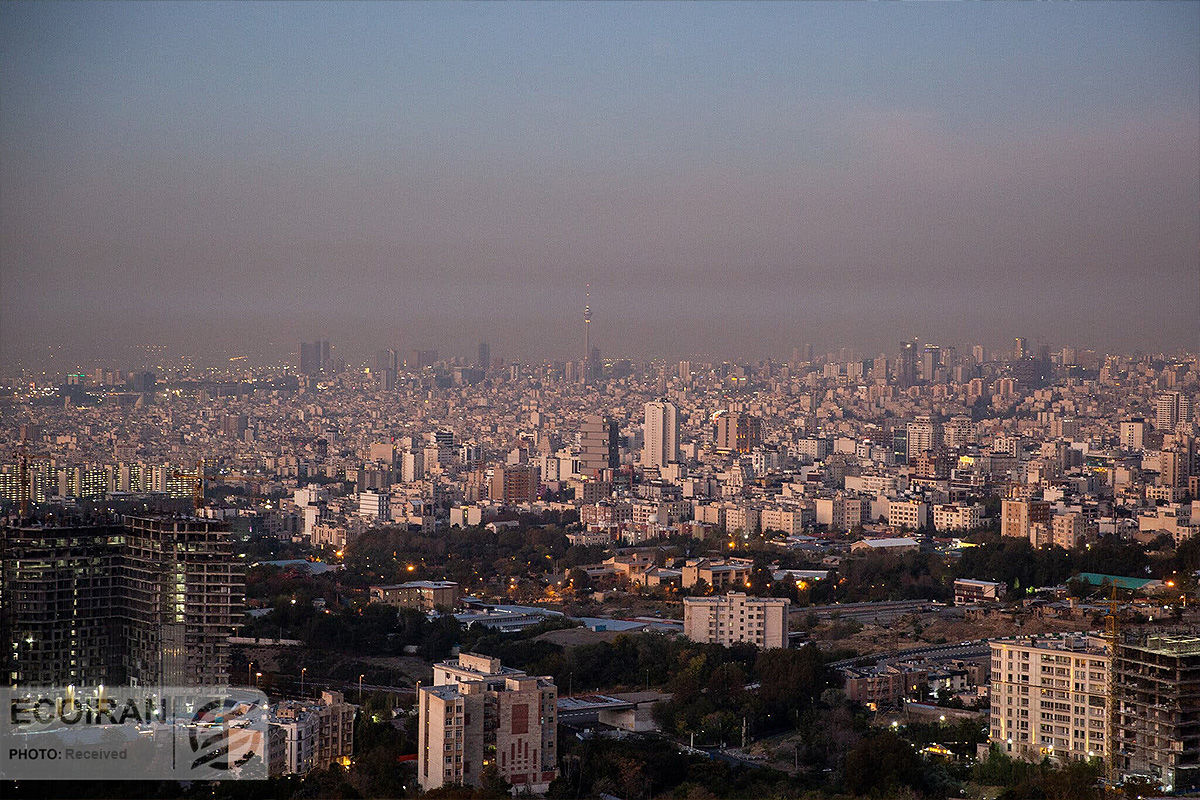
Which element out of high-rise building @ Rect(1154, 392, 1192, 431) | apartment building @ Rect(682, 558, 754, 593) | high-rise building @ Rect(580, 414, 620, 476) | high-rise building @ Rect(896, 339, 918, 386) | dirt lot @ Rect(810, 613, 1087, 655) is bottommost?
dirt lot @ Rect(810, 613, 1087, 655)

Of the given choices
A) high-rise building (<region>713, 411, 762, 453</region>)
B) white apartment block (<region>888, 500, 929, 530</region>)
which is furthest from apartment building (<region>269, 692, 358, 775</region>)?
high-rise building (<region>713, 411, 762, 453</region>)

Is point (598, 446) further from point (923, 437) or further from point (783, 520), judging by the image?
point (783, 520)

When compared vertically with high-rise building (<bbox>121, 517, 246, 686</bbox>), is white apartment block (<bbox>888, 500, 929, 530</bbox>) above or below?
below

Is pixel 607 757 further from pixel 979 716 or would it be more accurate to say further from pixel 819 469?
pixel 819 469

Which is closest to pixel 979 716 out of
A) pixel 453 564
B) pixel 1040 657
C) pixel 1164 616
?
pixel 1040 657

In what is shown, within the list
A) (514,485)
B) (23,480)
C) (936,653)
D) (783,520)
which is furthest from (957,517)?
(23,480)

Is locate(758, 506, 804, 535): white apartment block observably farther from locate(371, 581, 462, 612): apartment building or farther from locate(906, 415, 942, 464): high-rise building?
locate(371, 581, 462, 612): apartment building

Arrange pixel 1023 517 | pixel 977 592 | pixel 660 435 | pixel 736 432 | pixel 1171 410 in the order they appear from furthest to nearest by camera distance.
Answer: pixel 736 432 < pixel 660 435 < pixel 1171 410 < pixel 1023 517 < pixel 977 592
